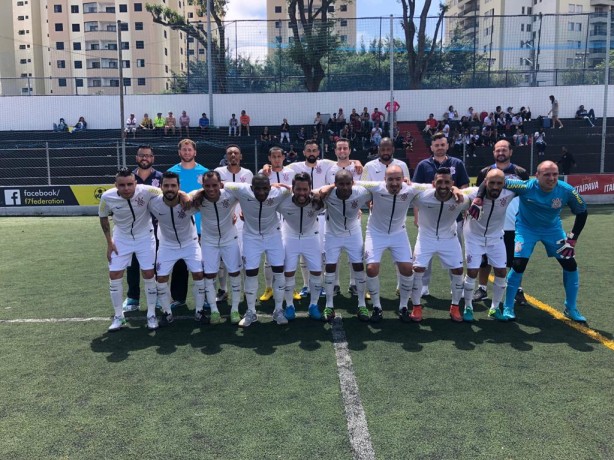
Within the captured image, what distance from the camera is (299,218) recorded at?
6.43 meters

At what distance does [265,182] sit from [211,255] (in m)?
1.15

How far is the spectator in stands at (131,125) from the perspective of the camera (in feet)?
91.1

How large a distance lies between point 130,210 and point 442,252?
379 cm

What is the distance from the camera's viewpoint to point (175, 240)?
6.38 metres

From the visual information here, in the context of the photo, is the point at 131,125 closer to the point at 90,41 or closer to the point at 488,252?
the point at 488,252

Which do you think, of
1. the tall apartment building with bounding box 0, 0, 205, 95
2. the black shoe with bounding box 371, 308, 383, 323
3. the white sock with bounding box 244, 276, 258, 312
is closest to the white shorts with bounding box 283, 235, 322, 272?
the white sock with bounding box 244, 276, 258, 312

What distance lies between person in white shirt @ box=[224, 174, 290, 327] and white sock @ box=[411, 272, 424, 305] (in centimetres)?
161

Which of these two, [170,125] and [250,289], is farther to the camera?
[170,125]

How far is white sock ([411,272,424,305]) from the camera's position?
643 cm

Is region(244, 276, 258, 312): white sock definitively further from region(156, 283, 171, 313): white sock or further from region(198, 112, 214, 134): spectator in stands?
region(198, 112, 214, 134): spectator in stands

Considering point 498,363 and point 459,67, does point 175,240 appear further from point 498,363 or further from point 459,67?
point 459,67

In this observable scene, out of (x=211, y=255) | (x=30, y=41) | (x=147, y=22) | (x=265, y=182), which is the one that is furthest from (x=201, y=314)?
(x=30, y=41)

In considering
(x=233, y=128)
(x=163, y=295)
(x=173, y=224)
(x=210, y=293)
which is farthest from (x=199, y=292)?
(x=233, y=128)

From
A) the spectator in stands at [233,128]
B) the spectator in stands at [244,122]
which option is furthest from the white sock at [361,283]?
the spectator in stands at [244,122]
